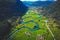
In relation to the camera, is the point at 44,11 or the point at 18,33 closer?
the point at 18,33

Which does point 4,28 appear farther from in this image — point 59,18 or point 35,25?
point 59,18

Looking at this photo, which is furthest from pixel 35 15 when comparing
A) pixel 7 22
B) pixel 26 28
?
pixel 7 22

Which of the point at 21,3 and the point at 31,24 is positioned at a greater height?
the point at 21,3

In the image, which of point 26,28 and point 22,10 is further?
point 22,10

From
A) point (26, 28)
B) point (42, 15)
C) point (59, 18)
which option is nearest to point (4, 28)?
point (26, 28)

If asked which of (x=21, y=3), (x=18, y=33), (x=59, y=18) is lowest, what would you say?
(x=18, y=33)

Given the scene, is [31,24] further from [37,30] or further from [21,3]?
[21,3]

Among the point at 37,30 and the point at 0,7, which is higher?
the point at 0,7
